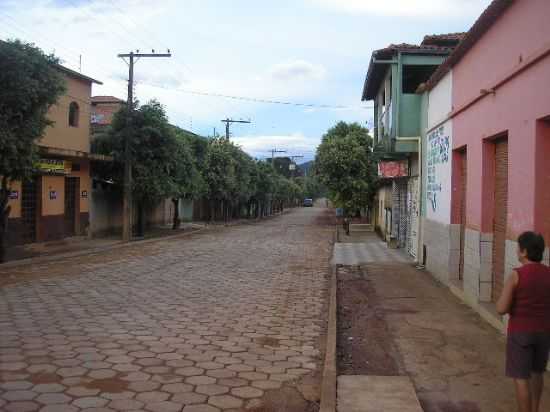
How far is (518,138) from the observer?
274 inches

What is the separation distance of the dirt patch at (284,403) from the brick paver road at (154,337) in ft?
0.25

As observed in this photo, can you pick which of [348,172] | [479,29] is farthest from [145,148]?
[479,29]

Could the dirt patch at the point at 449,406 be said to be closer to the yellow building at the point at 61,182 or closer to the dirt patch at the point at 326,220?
the yellow building at the point at 61,182

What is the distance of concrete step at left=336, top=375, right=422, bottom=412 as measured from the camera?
491cm

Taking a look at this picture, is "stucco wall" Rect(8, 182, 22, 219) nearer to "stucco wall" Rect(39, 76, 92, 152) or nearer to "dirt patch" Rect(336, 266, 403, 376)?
"stucco wall" Rect(39, 76, 92, 152)

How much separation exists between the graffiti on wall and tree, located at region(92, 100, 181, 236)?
42.5 feet

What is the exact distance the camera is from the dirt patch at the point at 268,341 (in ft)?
23.2

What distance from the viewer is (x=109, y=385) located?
207 inches

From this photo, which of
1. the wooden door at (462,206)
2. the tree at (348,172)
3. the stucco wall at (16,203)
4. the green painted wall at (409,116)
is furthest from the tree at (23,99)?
the tree at (348,172)

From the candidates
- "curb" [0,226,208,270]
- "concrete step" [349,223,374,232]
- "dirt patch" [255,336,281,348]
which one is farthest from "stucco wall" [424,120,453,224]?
"concrete step" [349,223,374,232]

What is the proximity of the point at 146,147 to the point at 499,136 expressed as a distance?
57.4 feet

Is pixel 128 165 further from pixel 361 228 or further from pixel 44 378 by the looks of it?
pixel 44 378

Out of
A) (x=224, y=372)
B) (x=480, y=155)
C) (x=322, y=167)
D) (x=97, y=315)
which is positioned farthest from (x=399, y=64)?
(x=322, y=167)

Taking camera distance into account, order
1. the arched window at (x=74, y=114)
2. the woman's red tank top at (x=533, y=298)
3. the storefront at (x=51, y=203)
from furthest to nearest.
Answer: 1. the arched window at (x=74, y=114)
2. the storefront at (x=51, y=203)
3. the woman's red tank top at (x=533, y=298)
